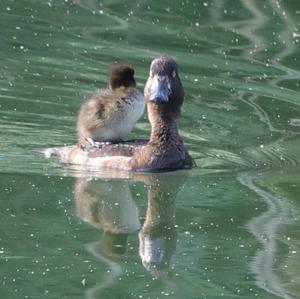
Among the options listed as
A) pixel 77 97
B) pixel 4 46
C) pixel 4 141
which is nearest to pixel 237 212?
pixel 4 141

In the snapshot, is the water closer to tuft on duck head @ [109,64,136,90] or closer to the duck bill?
the duck bill

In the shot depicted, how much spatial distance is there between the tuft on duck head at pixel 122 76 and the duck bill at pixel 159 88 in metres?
0.36

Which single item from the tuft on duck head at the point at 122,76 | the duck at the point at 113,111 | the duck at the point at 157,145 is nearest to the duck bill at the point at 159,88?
the duck at the point at 157,145

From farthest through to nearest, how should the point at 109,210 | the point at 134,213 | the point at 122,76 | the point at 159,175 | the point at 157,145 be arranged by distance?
the point at 122,76 → the point at 157,145 → the point at 159,175 → the point at 109,210 → the point at 134,213

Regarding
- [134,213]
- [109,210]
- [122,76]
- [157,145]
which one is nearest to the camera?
[134,213]

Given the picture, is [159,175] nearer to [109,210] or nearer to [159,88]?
[159,88]

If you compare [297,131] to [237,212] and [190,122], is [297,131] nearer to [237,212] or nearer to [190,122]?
[190,122]

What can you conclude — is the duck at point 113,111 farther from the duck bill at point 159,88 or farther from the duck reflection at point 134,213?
the duck reflection at point 134,213

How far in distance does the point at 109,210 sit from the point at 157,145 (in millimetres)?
1320

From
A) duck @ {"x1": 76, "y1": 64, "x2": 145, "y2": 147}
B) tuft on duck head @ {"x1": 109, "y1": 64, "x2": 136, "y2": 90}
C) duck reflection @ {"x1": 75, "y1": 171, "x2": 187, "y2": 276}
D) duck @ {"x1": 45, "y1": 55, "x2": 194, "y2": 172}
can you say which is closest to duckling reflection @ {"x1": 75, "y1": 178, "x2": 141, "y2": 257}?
duck reflection @ {"x1": 75, "y1": 171, "x2": 187, "y2": 276}

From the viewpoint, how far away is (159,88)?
386 inches

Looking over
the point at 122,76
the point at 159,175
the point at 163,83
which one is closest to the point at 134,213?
the point at 159,175

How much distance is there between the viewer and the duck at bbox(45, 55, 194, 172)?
9.82 meters

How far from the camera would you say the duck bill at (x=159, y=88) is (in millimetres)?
9812
